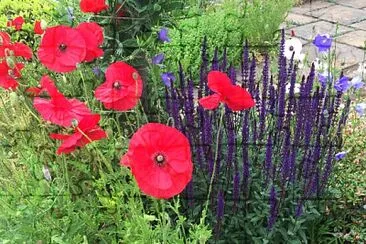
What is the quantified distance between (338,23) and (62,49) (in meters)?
3.09

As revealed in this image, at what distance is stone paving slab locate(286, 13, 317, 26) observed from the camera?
502 cm

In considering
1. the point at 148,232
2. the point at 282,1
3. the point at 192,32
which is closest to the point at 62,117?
the point at 148,232

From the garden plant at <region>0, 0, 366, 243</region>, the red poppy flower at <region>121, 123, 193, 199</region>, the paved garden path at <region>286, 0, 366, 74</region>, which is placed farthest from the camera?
the paved garden path at <region>286, 0, 366, 74</region>

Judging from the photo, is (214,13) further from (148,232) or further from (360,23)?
(148,232)

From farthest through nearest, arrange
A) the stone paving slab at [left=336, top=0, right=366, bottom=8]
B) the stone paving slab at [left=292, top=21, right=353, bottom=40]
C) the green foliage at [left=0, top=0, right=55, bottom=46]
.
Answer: the stone paving slab at [left=336, top=0, right=366, bottom=8], the stone paving slab at [left=292, top=21, right=353, bottom=40], the green foliage at [left=0, top=0, right=55, bottom=46]

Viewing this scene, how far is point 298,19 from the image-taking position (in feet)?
16.8

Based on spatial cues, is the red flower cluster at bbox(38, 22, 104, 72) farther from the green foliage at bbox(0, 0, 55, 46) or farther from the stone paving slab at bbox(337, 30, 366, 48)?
the stone paving slab at bbox(337, 30, 366, 48)

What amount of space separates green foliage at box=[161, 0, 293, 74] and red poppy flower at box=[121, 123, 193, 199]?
2371 mm

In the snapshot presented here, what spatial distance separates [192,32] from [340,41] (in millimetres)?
1184

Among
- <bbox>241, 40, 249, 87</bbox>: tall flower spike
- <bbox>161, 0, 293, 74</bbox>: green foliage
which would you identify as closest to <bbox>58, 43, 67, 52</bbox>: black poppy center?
<bbox>241, 40, 249, 87</bbox>: tall flower spike

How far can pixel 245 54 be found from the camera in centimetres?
225

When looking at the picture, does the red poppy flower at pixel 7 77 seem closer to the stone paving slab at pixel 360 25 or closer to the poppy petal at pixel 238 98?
the poppy petal at pixel 238 98

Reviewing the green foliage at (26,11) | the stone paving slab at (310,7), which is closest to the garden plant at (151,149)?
the green foliage at (26,11)

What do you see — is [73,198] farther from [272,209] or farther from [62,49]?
[272,209]
